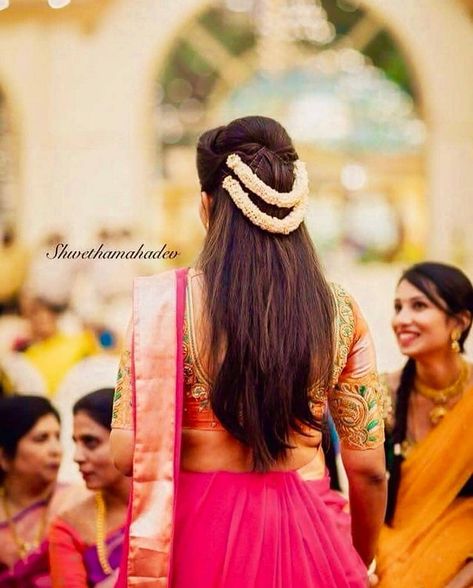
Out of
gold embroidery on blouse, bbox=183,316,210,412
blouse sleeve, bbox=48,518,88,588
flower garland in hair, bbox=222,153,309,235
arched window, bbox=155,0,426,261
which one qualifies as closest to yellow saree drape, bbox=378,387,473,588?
blouse sleeve, bbox=48,518,88,588

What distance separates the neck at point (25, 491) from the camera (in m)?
3.34

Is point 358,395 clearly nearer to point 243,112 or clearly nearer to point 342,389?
point 342,389

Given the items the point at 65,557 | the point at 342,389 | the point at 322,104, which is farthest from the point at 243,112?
the point at 342,389

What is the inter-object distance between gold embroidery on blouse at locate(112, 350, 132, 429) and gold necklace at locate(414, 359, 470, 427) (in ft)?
4.65

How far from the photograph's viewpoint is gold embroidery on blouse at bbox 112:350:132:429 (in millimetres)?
2012

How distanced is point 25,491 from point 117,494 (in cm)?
45

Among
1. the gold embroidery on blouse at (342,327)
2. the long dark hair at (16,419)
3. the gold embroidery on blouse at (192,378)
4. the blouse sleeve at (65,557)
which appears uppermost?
the gold embroidery on blouse at (342,327)

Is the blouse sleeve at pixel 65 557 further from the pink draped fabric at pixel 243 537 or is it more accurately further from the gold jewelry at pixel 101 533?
the pink draped fabric at pixel 243 537

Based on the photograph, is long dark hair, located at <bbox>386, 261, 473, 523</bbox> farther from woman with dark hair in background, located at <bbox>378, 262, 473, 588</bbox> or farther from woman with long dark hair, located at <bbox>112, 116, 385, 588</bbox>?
woman with long dark hair, located at <bbox>112, 116, 385, 588</bbox>

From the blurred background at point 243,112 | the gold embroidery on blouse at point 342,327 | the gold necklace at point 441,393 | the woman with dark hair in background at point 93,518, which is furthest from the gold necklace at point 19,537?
the blurred background at point 243,112

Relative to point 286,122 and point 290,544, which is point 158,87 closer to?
point 286,122

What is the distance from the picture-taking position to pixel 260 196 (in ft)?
6.65

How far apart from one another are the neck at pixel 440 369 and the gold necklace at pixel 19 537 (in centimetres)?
132

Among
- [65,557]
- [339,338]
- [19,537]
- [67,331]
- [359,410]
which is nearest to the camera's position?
[339,338]
